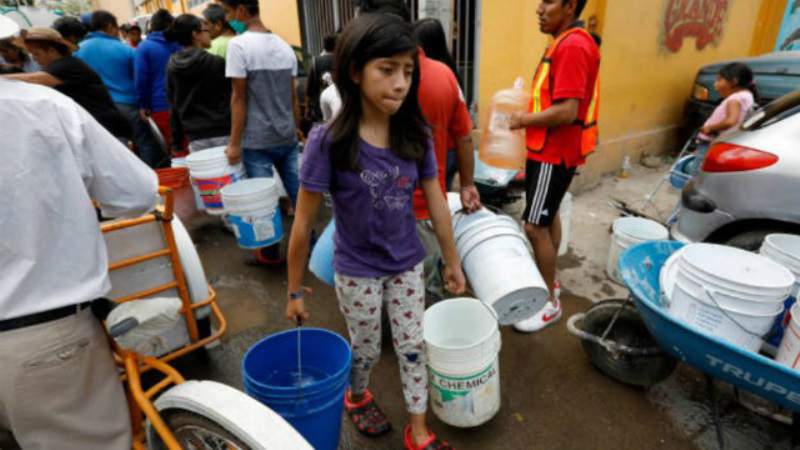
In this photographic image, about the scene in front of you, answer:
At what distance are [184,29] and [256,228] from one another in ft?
7.37

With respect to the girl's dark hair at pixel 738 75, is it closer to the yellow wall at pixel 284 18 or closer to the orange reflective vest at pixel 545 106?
the orange reflective vest at pixel 545 106

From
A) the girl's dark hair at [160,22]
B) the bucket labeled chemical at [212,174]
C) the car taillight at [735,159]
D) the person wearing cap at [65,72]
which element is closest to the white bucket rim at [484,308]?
→ the car taillight at [735,159]

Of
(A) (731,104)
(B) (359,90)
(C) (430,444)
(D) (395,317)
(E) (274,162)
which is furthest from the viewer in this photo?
(A) (731,104)

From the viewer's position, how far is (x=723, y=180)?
2709 millimetres

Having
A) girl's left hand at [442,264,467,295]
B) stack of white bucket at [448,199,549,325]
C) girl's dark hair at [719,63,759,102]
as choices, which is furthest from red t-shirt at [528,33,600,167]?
girl's dark hair at [719,63,759,102]

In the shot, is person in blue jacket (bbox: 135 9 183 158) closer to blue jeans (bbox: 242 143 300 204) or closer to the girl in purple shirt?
blue jeans (bbox: 242 143 300 204)

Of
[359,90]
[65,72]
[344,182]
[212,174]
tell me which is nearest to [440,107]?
[359,90]

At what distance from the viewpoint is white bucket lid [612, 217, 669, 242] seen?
11.5 feet

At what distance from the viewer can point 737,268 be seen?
1.90 m

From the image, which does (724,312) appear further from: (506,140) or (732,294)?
(506,140)

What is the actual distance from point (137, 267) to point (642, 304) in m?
2.45

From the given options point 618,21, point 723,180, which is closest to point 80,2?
point 618,21

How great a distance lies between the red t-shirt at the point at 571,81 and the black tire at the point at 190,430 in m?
2.34

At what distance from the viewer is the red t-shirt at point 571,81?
2.47 meters
